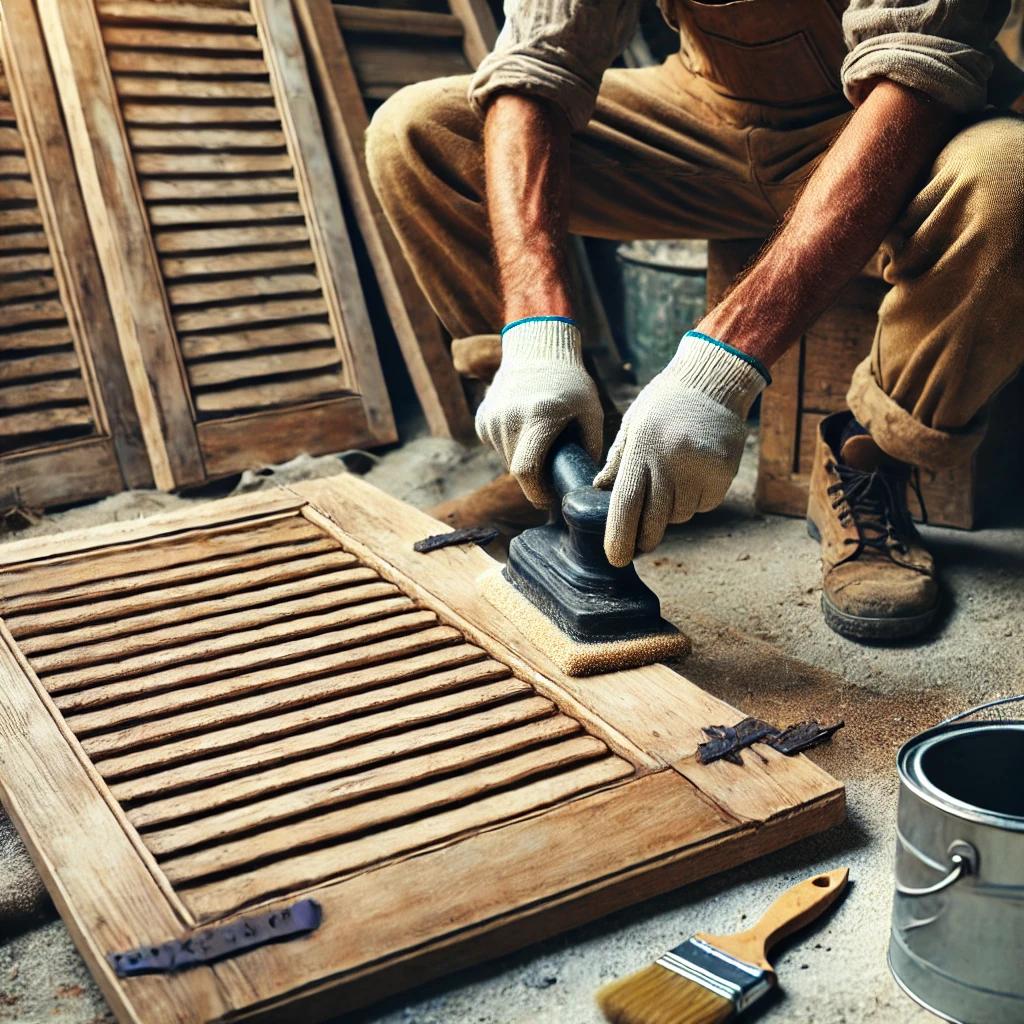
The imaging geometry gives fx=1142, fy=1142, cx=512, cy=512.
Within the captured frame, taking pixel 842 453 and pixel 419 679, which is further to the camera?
pixel 842 453

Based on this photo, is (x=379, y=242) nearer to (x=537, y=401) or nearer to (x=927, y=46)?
(x=537, y=401)

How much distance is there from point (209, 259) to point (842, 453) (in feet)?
5.57

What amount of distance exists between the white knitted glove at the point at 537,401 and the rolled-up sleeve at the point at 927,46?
59 centimetres

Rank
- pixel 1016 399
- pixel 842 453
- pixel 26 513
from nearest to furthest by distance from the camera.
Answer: pixel 842 453, pixel 1016 399, pixel 26 513

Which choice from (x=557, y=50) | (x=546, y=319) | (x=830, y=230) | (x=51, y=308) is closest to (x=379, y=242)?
Answer: (x=51, y=308)

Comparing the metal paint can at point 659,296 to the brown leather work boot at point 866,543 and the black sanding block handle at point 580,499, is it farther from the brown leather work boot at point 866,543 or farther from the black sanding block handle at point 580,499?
the black sanding block handle at point 580,499

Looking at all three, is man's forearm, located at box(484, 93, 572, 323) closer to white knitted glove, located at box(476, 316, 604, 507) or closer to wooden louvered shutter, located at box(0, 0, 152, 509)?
white knitted glove, located at box(476, 316, 604, 507)

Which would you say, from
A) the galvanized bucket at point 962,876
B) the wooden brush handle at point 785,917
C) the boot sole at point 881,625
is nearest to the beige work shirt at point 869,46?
the boot sole at point 881,625

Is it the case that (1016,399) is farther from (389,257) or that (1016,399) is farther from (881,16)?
(389,257)

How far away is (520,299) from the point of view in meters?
1.86

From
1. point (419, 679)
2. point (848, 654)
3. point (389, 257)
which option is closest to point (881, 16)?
point (848, 654)

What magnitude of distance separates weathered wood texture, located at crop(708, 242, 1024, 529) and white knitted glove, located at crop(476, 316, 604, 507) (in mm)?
835

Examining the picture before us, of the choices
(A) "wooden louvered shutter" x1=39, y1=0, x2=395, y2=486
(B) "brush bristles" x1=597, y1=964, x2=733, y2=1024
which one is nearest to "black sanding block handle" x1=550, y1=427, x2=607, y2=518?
(B) "brush bristles" x1=597, y1=964, x2=733, y2=1024

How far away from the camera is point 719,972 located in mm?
1110
